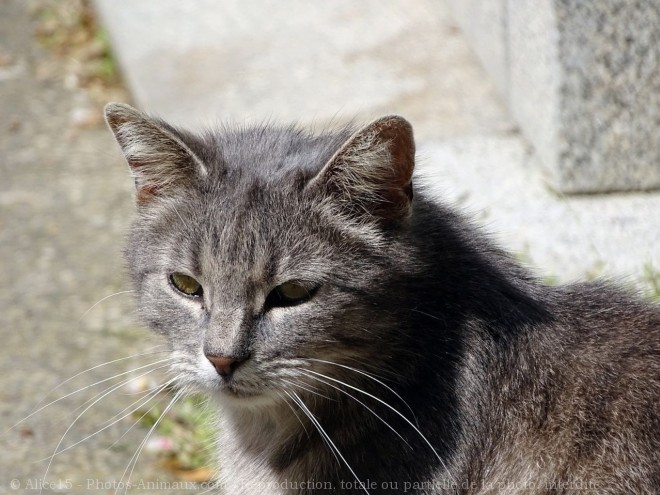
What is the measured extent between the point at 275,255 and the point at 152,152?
0.48 metres

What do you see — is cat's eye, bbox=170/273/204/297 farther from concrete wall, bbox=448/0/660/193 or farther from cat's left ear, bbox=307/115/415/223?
concrete wall, bbox=448/0/660/193

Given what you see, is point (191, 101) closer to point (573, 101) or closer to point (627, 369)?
point (573, 101)

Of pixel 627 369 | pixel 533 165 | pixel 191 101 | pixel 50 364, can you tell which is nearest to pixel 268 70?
pixel 191 101

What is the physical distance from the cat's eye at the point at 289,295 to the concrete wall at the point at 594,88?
2.14m

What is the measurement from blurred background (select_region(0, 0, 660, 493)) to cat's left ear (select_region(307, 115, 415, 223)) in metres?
0.76

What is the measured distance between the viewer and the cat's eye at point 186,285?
276 centimetres

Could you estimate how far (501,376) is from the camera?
275 cm

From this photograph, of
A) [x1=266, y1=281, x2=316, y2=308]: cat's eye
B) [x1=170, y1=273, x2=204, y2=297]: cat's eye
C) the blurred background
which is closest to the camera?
[x1=266, y1=281, x2=316, y2=308]: cat's eye

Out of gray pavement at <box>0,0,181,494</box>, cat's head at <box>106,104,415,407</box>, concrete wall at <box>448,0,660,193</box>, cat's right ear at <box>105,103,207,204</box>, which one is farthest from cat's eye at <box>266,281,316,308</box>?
concrete wall at <box>448,0,660,193</box>

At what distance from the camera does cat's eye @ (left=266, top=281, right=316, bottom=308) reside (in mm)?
2658

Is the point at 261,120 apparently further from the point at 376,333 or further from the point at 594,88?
the point at 376,333

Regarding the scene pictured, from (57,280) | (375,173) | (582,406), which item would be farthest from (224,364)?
(57,280)

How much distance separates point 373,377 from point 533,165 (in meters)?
2.33

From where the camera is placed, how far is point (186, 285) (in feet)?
9.13
